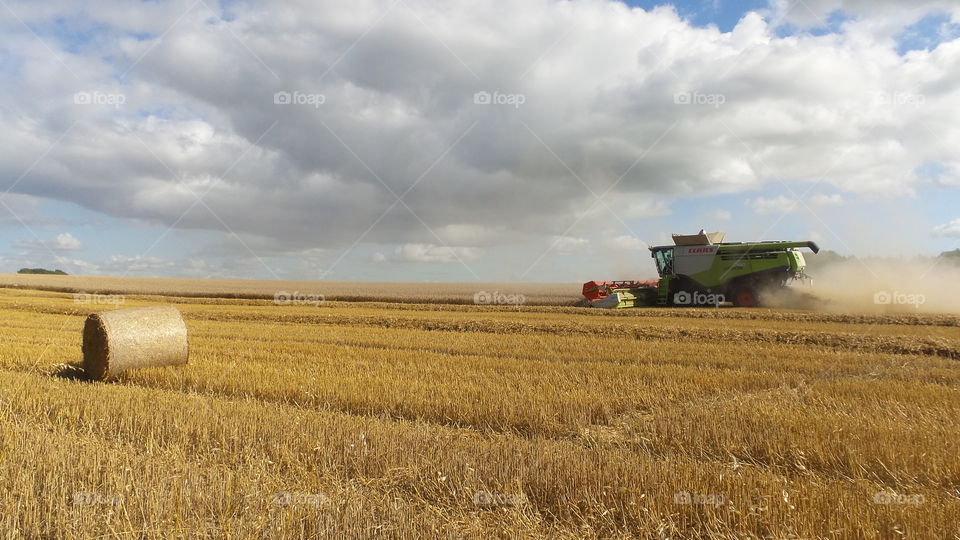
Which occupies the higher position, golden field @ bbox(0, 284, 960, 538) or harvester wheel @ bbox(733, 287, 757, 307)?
harvester wheel @ bbox(733, 287, 757, 307)

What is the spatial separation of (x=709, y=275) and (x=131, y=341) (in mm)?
21837

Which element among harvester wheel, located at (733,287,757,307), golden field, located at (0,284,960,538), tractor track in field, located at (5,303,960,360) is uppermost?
harvester wheel, located at (733,287,757,307)

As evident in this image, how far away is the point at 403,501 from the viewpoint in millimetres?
4281

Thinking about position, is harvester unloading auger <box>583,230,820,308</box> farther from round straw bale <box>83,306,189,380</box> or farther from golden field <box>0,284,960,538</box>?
round straw bale <box>83,306,189,380</box>

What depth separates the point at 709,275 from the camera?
2516 centimetres

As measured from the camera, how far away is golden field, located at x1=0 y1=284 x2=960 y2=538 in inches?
154

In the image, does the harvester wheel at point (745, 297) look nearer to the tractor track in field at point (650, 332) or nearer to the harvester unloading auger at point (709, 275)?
the harvester unloading auger at point (709, 275)

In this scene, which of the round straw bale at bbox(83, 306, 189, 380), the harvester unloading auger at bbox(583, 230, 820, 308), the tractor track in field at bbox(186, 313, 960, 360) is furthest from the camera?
the harvester unloading auger at bbox(583, 230, 820, 308)

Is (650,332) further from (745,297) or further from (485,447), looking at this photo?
(745,297)

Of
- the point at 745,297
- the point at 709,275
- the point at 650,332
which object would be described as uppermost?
the point at 709,275

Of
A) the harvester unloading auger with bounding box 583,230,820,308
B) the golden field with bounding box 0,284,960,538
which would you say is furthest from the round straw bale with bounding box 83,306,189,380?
the harvester unloading auger with bounding box 583,230,820,308

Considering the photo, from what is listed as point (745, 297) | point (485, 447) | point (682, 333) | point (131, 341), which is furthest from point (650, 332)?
point (131, 341)

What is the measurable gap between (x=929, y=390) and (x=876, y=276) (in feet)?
66.9

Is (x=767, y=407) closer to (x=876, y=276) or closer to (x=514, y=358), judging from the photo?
(x=514, y=358)
